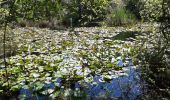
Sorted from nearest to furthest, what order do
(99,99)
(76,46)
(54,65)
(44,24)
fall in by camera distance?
1. (99,99)
2. (54,65)
3. (76,46)
4. (44,24)

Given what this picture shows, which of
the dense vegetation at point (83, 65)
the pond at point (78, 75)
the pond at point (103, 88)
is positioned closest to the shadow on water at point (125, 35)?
the dense vegetation at point (83, 65)

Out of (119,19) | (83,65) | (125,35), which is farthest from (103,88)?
(119,19)

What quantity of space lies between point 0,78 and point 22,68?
0.54 m

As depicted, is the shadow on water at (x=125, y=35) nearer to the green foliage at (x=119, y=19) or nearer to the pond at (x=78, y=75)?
the pond at (x=78, y=75)

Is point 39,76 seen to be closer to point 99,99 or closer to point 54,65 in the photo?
point 54,65

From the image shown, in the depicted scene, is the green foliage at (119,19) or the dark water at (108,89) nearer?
the dark water at (108,89)

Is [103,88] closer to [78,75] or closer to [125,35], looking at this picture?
[78,75]

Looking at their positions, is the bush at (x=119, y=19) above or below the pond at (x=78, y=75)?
above

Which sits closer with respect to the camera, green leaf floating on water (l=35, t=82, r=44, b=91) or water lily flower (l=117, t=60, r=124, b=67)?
green leaf floating on water (l=35, t=82, r=44, b=91)

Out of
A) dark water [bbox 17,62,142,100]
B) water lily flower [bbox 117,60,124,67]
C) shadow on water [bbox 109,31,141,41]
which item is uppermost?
shadow on water [bbox 109,31,141,41]

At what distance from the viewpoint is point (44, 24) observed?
1475 cm

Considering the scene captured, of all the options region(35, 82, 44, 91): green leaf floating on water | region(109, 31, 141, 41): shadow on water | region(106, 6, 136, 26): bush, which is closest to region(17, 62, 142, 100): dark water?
region(35, 82, 44, 91): green leaf floating on water

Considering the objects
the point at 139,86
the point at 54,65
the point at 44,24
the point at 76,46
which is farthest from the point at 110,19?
the point at 139,86

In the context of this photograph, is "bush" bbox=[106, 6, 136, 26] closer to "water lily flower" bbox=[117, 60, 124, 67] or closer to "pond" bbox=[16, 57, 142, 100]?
"water lily flower" bbox=[117, 60, 124, 67]
